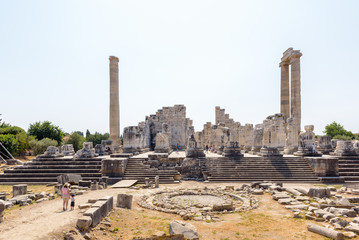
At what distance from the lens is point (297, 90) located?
25188 mm

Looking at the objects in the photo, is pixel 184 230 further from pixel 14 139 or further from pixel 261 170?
pixel 14 139

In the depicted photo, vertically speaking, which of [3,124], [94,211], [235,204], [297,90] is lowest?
[235,204]

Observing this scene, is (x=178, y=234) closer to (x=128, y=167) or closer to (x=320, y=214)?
(x=320, y=214)

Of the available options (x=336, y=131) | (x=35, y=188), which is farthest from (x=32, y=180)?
(x=336, y=131)

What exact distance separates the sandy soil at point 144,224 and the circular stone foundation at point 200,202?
1.30 ft

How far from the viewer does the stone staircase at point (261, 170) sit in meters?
14.1

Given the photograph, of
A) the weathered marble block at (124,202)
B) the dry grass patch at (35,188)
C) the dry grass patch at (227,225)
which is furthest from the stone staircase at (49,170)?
the dry grass patch at (227,225)

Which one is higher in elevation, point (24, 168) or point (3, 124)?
point (3, 124)

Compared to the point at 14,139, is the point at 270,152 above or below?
below

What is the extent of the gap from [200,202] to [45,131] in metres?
36.4

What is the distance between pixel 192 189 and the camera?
11969mm

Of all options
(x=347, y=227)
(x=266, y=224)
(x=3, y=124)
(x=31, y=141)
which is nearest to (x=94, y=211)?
(x=266, y=224)

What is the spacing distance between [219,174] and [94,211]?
9.55m

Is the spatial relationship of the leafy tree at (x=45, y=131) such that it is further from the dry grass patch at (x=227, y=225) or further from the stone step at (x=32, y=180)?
the dry grass patch at (x=227, y=225)
